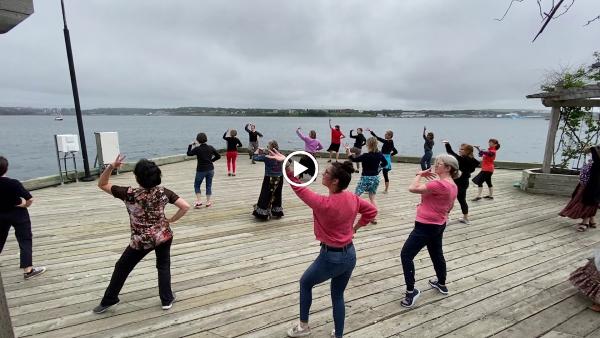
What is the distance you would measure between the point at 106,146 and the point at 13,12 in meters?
11.5

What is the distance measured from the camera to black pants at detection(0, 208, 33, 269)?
14.7 feet

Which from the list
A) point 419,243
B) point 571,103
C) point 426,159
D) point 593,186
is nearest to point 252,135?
point 426,159

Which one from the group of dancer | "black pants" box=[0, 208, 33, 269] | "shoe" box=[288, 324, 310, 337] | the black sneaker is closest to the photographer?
the group of dancer

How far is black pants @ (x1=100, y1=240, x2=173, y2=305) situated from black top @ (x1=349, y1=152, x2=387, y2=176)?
12.3 ft

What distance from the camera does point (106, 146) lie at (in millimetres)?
12367

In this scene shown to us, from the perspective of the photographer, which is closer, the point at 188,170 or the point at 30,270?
the point at 30,270

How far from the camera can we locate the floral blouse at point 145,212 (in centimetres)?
357

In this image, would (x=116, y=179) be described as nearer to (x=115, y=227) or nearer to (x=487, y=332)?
(x=115, y=227)

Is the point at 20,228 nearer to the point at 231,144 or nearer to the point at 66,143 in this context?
the point at 231,144

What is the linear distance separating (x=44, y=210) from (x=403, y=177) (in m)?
9.88

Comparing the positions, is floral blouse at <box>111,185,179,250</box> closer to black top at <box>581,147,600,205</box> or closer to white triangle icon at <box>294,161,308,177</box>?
white triangle icon at <box>294,161,308,177</box>

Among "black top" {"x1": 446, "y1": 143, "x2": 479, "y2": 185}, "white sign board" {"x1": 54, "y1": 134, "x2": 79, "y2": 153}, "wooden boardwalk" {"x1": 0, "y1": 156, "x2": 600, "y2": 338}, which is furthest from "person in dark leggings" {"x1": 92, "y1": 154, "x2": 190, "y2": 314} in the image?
"white sign board" {"x1": 54, "y1": 134, "x2": 79, "y2": 153}

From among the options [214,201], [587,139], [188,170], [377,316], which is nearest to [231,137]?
[188,170]

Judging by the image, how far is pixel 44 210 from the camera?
802 centimetres
